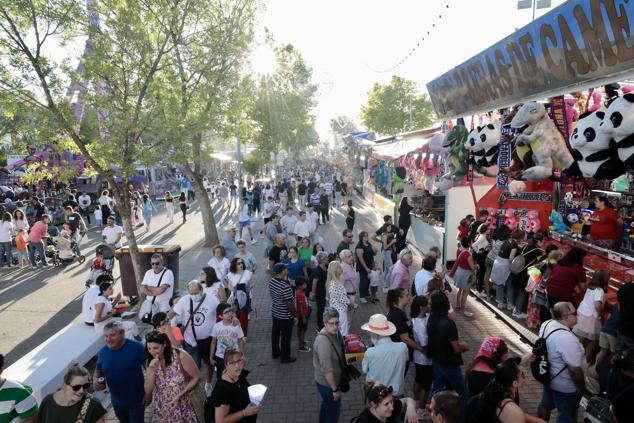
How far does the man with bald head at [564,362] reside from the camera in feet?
13.4

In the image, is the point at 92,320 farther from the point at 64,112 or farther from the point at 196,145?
the point at 196,145

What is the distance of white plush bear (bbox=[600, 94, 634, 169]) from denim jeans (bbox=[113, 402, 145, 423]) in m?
5.87

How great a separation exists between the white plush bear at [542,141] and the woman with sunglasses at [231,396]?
5.04 meters

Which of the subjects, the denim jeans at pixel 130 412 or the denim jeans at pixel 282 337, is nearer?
the denim jeans at pixel 130 412

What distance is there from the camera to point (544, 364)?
4191mm

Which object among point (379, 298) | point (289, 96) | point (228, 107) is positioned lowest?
point (379, 298)

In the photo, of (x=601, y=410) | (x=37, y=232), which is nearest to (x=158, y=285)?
(x=601, y=410)

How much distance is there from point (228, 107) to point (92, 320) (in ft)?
22.2

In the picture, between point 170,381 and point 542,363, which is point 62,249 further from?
point 542,363

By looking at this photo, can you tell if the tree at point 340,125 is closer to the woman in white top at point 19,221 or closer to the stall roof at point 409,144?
the stall roof at point 409,144

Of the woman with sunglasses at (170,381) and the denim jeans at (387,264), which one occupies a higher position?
the woman with sunglasses at (170,381)

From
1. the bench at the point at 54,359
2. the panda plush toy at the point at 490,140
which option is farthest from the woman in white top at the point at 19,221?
the panda plush toy at the point at 490,140

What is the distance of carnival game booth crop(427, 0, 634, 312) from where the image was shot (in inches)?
181

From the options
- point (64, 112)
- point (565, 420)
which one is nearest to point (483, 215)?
point (565, 420)
